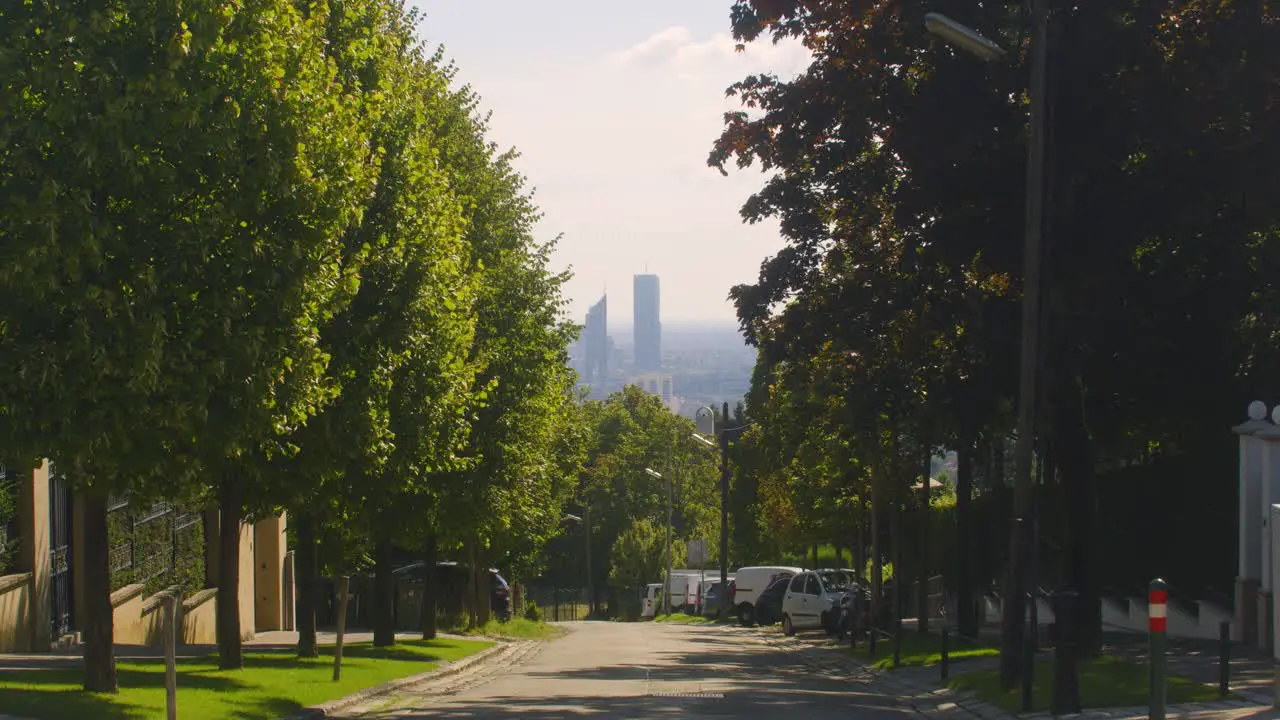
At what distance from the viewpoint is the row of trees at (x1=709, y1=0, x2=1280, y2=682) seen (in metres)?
21.2

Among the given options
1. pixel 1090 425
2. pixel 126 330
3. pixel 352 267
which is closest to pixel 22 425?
pixel 126 330

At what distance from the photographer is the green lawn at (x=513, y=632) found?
137 ft

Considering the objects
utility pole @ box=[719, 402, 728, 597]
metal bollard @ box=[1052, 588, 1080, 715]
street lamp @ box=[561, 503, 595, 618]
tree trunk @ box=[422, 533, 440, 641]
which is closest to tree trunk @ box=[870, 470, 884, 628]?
tree trunk @ box=[422, 533, 440, 641]

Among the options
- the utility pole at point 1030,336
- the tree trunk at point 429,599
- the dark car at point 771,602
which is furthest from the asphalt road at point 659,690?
the dark car at point 771,602

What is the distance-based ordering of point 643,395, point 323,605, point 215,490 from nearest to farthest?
point 215,490 → point 323,605 → point 643,395

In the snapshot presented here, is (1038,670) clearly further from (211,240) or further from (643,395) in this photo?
(643,395)

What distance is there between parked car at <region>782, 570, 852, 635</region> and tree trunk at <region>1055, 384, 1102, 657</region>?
732 inches

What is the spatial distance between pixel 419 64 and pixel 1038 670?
658 inches

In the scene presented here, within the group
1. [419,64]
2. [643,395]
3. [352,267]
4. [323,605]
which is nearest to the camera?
[352,267]

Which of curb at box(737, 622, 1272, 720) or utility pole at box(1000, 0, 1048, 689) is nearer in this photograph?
curb at box(737, 622, 1272, 720)

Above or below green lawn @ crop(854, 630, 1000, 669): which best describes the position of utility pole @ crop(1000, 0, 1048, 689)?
above

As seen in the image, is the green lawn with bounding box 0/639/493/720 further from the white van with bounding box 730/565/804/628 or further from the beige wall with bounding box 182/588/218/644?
the white van with bounding box 730/565/804/628

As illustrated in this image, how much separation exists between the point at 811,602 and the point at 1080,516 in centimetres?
2031

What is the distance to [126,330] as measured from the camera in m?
13.8
